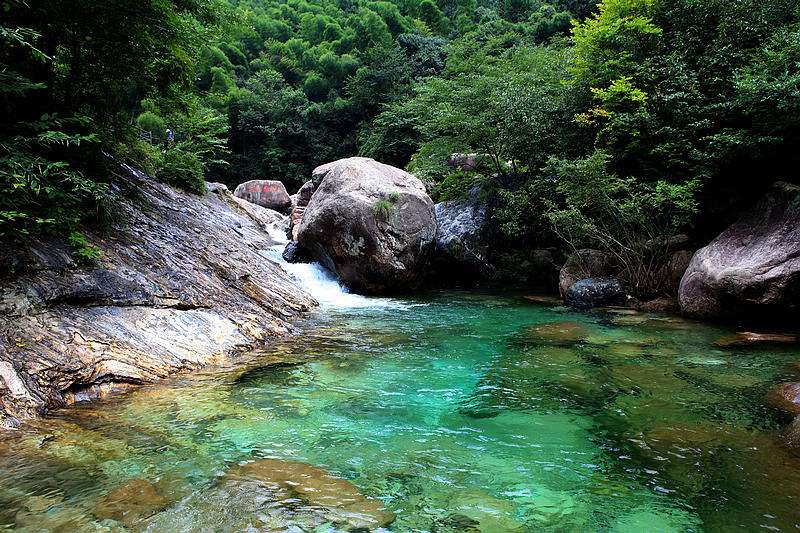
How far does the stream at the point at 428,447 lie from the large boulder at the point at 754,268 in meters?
1.40

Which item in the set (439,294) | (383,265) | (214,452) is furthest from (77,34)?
(439,294)

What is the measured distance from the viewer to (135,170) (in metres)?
11.4

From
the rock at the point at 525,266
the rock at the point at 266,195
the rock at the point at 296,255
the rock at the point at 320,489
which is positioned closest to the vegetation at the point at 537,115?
the rock at the point at 525,266

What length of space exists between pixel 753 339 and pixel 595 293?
404 cm

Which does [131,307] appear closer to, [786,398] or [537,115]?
[786,398]

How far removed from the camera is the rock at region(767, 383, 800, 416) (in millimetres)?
4829

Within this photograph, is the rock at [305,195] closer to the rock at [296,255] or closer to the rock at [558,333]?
the rock at [296,255]

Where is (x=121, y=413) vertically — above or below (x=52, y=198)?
below

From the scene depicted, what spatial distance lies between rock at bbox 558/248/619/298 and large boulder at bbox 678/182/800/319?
275 cm

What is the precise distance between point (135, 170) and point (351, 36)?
116 feet

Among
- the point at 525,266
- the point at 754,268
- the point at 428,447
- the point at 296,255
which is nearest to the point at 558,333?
the point at 754,268

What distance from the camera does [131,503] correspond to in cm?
321

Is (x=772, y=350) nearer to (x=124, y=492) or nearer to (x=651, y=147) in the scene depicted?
(x=651, y=147)

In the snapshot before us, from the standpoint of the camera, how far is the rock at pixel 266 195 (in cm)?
2620
